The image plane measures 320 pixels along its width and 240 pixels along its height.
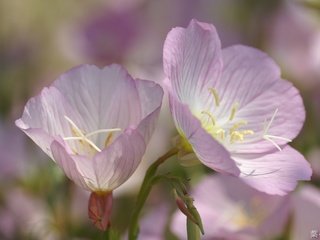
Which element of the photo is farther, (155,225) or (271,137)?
(155,225)

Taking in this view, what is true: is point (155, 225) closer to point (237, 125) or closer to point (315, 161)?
point (237, 125)

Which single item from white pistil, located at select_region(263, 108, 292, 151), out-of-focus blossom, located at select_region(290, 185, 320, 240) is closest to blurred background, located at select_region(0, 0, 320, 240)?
out-of-focus blossom, located at select_region(290, 185, 320, 240)

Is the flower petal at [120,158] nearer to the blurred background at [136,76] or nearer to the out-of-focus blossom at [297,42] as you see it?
the blurred background at [136,76]

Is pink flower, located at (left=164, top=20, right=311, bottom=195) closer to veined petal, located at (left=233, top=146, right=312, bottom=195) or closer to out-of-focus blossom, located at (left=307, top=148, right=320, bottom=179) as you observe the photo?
veined petal, located at (left=233, top=146, right=312, bottom=195)

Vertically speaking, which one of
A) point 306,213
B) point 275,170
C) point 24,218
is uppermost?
point 275,170

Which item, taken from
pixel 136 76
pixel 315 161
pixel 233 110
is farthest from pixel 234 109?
pixel 136 76

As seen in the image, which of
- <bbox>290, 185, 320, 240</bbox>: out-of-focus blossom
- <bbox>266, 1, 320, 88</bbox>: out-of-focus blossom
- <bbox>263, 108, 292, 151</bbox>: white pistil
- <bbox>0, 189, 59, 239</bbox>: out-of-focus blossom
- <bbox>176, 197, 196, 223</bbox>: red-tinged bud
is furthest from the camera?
<bbox>266, 1, 320, 88</bbox>: out-of-focus blossom

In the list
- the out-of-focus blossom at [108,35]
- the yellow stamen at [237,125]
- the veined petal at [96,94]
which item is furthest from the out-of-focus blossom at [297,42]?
the veined petal at [96,94]
